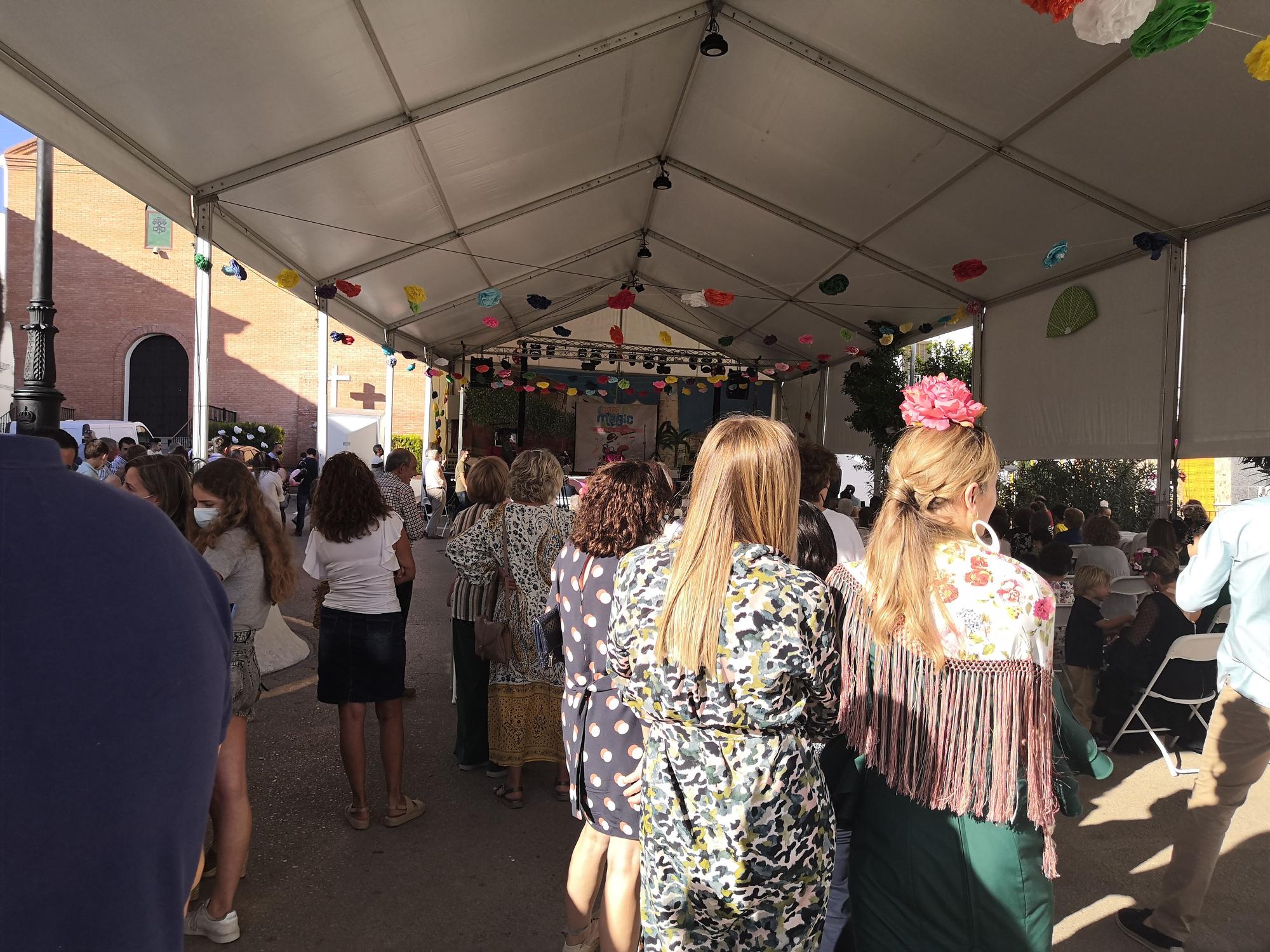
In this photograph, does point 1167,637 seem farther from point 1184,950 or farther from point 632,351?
point 632,351

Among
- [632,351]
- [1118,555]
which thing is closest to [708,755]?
[1118,555]

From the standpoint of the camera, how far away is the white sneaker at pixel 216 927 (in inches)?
106

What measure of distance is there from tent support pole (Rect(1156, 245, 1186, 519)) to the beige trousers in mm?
5116

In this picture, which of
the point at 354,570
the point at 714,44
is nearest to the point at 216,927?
the point at 354,570

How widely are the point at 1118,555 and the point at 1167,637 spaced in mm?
1545

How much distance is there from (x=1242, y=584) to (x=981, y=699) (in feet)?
5.22

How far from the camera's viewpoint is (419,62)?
5.86m

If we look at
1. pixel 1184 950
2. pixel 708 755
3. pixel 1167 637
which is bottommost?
pixel 1184 950

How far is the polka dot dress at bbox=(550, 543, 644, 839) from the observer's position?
2.41 meters

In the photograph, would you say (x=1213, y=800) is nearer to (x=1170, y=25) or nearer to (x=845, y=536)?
(x=845, y=536)

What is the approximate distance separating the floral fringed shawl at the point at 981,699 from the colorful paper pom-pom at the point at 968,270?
714 centimetres

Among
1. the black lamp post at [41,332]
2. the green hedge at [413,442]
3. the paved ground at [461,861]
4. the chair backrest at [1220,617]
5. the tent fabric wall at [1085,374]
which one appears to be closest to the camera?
the paved ground at [461,861]

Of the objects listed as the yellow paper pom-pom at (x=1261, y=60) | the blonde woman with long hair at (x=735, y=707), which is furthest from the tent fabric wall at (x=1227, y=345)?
the blonde woman with long hair at (x=735, y=707)

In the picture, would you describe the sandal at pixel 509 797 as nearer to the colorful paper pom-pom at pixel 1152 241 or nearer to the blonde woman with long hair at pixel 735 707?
the blonde woman with long hair at pixel 735 707
